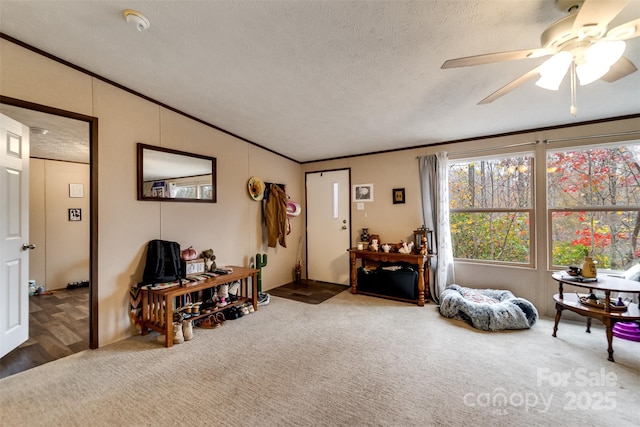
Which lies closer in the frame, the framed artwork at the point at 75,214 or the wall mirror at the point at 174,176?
the wall mirror at the point at 174,176

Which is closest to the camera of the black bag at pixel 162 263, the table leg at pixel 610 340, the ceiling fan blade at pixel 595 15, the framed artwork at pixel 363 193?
the ceiling fan blade at pixel 595 15

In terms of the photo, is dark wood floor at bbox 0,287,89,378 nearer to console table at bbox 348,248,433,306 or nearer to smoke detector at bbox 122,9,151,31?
smoke detector at bbox 122,9,151,31

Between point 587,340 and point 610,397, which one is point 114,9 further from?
point 587,340

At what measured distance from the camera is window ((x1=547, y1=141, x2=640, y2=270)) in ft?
9.23

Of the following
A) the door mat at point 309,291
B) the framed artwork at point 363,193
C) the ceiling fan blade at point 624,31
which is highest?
the ceiling fan blade at point 624,31

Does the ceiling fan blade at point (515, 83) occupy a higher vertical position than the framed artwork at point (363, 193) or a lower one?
higher

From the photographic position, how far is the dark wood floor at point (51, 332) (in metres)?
2.17

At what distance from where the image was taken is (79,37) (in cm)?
192

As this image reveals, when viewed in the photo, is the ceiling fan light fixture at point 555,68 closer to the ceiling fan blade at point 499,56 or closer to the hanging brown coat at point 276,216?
the ceiling fan blade at point 499,56

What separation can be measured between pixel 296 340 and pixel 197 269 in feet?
4.71

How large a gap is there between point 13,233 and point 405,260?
13.6 ft

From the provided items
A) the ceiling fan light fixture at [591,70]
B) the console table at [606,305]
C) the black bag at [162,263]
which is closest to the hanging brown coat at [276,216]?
the black bag at [162,263]

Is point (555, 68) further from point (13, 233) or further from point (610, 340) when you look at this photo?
point (13, 233)

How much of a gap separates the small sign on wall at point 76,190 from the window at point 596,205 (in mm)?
7093
